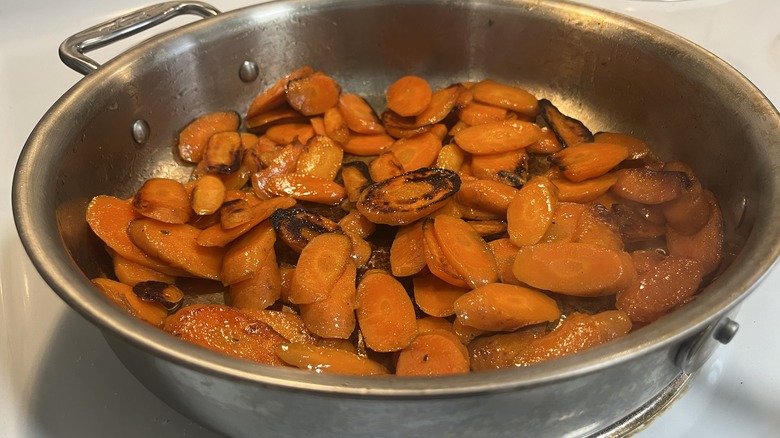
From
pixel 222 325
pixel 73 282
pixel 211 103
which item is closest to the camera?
pixel 73 282

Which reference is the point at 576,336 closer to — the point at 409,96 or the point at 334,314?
the point at 334,314

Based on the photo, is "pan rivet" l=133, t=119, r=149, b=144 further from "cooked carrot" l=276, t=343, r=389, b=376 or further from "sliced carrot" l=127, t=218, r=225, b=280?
"cooked carrot" l=276, t=343, r=389, b=376

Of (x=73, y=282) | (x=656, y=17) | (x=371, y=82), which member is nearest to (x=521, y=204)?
(x=371, y=82)

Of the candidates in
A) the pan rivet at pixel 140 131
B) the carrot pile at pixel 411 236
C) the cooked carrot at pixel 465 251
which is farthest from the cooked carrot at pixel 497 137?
the pan rivet at pixel 140 131

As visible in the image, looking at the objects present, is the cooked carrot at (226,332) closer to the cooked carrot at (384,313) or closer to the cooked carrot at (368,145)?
the cooked carrot at (384,313)

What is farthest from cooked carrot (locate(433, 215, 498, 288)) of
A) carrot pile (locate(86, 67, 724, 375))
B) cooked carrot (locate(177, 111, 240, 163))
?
cooked carrot (locate(177, 111, 240, 163))

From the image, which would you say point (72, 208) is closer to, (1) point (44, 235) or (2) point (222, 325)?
(1) point (44, 235)
